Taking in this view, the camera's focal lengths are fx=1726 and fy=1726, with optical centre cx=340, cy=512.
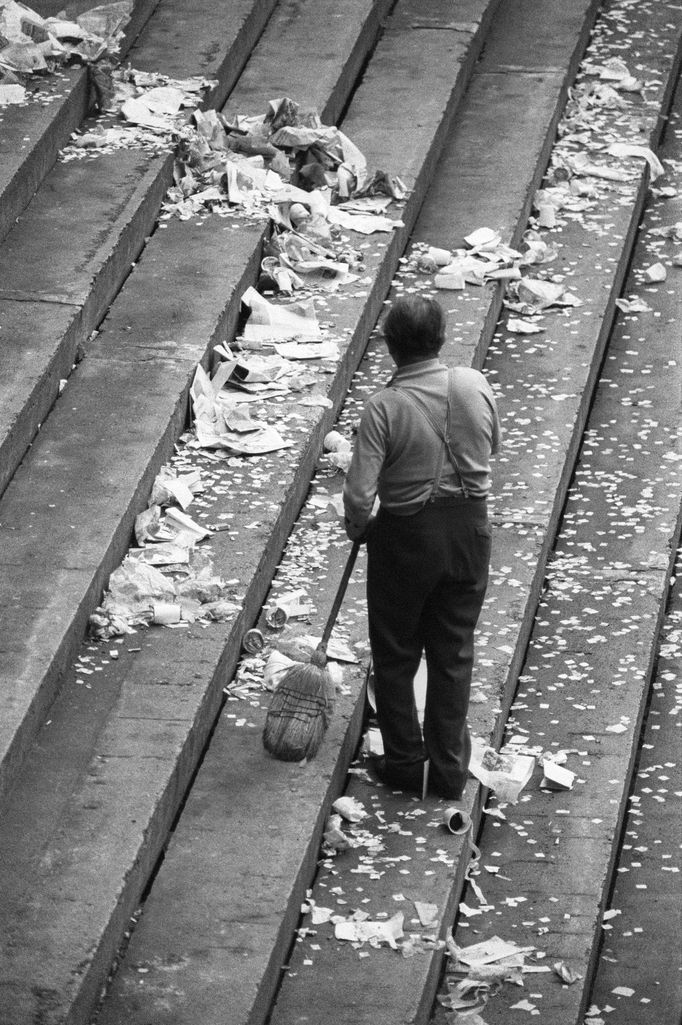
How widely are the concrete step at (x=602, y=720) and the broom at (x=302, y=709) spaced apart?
724 millimetres

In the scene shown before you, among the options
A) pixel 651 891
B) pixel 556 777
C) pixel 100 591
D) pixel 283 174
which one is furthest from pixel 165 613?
pixel 283 174

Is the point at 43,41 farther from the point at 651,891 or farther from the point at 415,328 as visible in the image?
the point at 651,891

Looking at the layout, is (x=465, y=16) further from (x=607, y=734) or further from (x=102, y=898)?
(x=102, y=898)

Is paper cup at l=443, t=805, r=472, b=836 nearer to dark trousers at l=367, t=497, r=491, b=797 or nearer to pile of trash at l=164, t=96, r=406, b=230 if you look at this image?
→ dark trousers at l=367, t=497, r=491, b=797

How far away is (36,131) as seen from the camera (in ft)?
26.3

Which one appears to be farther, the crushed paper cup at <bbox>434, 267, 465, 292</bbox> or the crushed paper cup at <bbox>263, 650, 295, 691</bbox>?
the crushed paper cup at <bbox>434, 267, 465, 292</bbox>

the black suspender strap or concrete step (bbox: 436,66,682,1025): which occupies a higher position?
the black suspender strap

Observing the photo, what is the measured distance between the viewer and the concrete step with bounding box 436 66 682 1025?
5379 mm

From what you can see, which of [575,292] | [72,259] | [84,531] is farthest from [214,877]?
[575,292]

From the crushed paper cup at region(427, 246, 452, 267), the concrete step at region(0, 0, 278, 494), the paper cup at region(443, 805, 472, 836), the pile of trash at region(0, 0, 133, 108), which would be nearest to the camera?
the paper cup at region(443, 805, 472, 836)

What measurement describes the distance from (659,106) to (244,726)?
5701 millimetres

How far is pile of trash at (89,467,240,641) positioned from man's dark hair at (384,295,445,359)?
49.9 inches

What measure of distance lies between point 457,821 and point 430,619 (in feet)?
2.20

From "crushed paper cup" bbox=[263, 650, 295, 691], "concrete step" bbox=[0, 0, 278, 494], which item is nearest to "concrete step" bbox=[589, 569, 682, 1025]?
"crushed paper cup" bbox=[263, 650, 295, 691]
